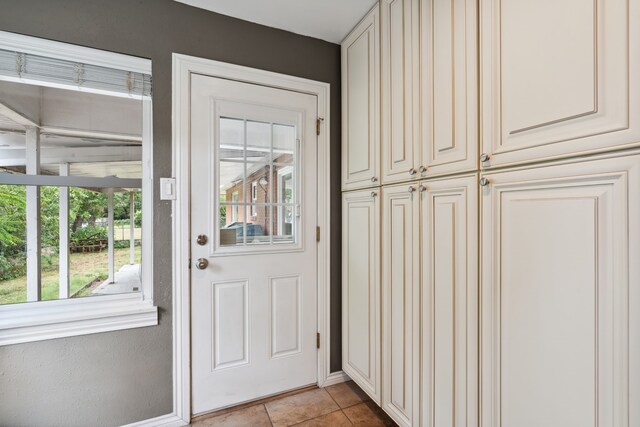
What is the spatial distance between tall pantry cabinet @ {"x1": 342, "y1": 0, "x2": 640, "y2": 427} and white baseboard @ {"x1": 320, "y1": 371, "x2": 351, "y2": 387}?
39 centimetres

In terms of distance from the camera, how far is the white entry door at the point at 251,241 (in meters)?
1.66

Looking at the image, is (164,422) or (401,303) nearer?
(401,303)

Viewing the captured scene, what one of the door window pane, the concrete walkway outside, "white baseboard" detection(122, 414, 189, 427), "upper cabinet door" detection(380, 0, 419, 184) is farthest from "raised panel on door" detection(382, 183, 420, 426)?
the concrete walkway outside

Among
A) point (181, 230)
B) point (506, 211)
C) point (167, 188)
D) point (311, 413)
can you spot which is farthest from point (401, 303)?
point (167, 188)

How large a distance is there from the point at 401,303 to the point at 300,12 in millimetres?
1694

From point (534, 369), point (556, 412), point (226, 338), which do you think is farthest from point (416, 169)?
point (226, 338)

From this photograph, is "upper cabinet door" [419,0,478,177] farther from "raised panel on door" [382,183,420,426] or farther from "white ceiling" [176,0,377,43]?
"white ceiling" [176,0,377,43]

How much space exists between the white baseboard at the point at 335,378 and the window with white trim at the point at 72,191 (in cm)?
116

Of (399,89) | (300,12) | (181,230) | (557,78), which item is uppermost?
(300,12)

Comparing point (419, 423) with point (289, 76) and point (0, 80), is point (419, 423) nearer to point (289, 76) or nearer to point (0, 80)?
point (289, 76)

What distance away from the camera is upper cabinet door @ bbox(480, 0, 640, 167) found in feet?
2.28

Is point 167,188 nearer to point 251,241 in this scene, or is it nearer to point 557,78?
point 251,241

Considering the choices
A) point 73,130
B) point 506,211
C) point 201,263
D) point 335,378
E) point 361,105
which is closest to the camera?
point 506,211

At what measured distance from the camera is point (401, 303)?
4.71 feet
